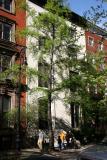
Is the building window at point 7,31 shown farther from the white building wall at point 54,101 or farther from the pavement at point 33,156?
the pavement at point 33,156

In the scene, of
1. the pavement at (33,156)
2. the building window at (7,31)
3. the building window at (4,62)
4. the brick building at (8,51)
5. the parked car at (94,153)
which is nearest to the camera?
the parked car at (94,153)

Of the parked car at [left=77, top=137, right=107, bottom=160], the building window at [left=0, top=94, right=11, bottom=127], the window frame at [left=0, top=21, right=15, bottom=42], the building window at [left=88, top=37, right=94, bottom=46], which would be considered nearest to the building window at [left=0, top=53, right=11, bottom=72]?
the window frame at [left=0, top=21, right=15, bottom=42]

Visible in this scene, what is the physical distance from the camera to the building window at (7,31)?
33.2 meters

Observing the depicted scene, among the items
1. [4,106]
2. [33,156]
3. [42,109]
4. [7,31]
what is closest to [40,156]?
[33,156]

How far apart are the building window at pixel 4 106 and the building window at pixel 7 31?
209 inches

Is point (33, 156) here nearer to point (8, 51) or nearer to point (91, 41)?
point (8, 51)

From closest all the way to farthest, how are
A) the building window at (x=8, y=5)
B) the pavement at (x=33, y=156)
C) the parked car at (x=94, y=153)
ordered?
the parked car at (x=94, y=153) → the pavement at (x=33, y=156) → the building window at (x=8, y=5)

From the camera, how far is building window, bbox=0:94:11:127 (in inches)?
1238

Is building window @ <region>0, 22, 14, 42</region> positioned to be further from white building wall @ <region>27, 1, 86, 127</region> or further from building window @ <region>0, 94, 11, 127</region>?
building window @ <region>0, 94, 11, 127</region>

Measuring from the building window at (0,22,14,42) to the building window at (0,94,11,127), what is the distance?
5.32 meters

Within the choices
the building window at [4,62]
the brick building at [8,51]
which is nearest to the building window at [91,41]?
the brick building at [8,51]

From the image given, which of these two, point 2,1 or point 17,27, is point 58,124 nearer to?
point 17,27

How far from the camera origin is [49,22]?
30.3m

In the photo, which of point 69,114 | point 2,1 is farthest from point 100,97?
point 2,1
